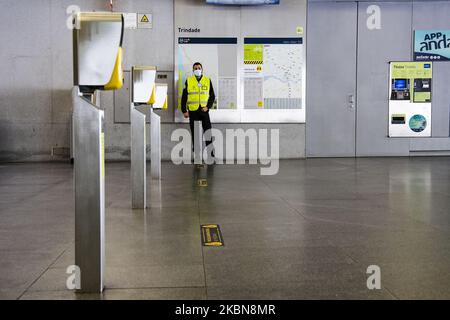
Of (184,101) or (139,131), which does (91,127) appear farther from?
(184,101)

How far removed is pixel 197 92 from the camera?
32.4 ft

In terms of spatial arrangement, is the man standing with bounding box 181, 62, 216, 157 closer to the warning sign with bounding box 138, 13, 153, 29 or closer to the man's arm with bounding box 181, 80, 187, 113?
the man's arm with bounding box 181, 80, 187, 113

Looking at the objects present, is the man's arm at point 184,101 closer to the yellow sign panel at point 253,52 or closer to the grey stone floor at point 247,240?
the yellow sign panel at point 253,52

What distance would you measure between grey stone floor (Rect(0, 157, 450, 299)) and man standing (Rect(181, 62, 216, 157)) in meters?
3.20

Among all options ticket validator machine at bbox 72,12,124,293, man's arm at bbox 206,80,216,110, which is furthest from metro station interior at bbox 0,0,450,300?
man's arm at bbox 206,80,216,110

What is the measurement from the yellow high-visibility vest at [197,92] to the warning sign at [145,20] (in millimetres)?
1654

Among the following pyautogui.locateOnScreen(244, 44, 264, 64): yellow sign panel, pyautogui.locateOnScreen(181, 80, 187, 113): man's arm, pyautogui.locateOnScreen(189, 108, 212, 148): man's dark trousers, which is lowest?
pyautogui.locateOnScreen(189, 108, 212, 148): man's dark trousers

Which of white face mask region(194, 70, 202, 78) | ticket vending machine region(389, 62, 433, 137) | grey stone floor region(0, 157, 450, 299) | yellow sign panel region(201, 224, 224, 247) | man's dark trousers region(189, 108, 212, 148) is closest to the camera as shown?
grey stone floor region(0, 157, 450, 299)

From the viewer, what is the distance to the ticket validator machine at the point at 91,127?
7.80 ft

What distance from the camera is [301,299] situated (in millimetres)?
2309

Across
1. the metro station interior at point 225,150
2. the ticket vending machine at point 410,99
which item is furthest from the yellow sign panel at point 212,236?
the ticket vending machine at point 410,99

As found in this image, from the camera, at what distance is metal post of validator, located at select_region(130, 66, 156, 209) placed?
15.8 feet

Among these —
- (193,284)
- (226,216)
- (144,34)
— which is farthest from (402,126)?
(193,284)

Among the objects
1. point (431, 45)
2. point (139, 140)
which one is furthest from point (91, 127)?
point (431, 45)
